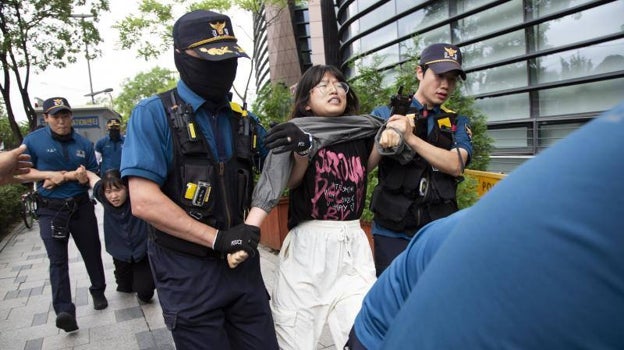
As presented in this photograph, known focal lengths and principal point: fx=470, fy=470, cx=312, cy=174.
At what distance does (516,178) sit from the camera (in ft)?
1.87

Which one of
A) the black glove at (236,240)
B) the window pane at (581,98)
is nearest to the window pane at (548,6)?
the window pane at (581,98)

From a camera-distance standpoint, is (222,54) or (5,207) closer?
(222,54)

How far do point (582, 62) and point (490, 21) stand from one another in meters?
2.25

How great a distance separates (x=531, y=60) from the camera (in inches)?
358

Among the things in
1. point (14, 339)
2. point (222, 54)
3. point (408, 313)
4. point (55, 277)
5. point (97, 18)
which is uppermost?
point (97, 18)

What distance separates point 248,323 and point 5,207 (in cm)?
994

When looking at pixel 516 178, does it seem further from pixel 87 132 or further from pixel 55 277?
pixel 87 132

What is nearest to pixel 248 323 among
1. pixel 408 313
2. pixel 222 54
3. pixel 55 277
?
pixel 222 54

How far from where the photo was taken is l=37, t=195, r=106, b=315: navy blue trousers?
402 centimetres

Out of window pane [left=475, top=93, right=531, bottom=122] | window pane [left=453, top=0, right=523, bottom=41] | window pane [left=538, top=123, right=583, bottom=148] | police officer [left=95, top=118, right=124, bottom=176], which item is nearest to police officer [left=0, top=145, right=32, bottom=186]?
police officer [left=95, top=118, right=124, bottom=176]

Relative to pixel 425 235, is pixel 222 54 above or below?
above

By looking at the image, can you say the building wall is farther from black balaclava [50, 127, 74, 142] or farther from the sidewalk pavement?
black balaclava [50, 127, 74, 142]

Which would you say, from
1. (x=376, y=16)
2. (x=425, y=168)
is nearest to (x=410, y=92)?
(x=425, y=168)

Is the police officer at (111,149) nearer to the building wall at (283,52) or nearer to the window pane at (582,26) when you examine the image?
the window pane at (582,26)
